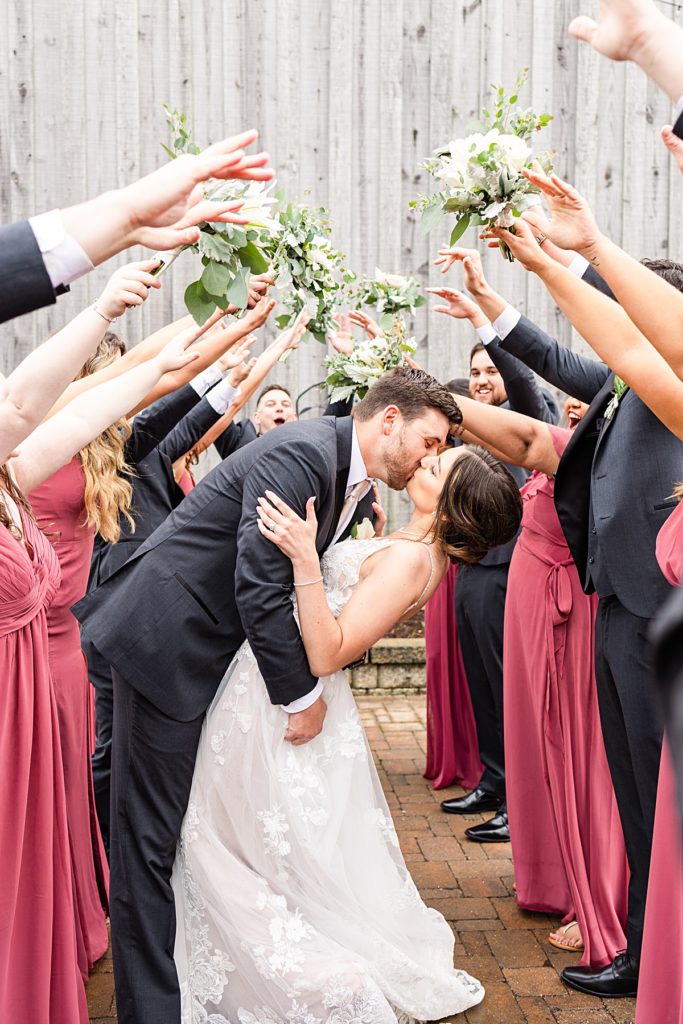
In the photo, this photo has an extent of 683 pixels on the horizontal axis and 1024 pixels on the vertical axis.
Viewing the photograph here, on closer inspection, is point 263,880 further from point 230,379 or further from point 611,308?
point 230,379

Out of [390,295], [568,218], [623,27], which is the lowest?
[390,295]

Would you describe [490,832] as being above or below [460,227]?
below

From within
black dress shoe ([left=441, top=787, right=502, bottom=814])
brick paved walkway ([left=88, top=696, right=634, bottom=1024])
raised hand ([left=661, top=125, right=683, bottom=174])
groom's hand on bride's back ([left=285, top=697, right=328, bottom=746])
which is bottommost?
black dress shoe ([left=441, top=787, right=502, bottom=814])

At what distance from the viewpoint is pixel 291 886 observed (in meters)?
3.12

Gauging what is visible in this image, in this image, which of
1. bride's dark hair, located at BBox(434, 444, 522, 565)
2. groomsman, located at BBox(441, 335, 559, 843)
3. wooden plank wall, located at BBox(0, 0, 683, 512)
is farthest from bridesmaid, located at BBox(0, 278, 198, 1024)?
wooden plank wall, located at BBox(0, 0, 683, 512)

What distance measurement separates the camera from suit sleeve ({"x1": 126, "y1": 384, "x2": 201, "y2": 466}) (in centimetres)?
445

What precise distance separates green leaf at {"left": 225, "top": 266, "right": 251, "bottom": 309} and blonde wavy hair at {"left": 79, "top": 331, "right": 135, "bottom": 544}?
35.6 inches

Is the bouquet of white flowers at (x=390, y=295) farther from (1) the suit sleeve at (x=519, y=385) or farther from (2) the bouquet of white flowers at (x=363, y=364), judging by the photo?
(1) the suit sleeve at (x=519, y=385)

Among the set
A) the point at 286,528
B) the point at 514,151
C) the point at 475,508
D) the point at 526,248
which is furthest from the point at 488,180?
the point at 286,528

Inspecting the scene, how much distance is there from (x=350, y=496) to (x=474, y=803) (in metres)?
2.74

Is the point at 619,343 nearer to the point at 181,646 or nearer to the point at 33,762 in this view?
the point at 181,646

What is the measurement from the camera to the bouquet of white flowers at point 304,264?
14.9 feet

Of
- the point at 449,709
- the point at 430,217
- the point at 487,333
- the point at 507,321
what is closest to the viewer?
the point at 430,217

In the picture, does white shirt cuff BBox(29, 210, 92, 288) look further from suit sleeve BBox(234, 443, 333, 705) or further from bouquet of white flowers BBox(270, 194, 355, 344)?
bouquet of white flowers BBox(270, 194, 355, 344)
